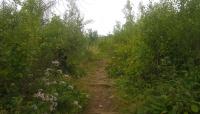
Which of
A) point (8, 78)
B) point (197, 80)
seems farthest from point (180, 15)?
point (8, 78)

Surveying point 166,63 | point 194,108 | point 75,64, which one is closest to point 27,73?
point 194,108

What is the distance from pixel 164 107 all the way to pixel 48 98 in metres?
2.46

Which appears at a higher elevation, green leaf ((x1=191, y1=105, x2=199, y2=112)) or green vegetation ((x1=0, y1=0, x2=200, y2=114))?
green vegetation ((x1=0, y1=0, x2=200, y2=114))

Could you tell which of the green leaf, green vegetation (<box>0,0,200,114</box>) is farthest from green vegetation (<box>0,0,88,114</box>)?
the green leaf

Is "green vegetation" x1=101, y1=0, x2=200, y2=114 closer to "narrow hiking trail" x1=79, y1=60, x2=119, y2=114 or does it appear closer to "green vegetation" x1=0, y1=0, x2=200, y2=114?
"green vegetation" x1=0, y1=0, x2=200, y2=114

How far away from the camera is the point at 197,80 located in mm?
8859

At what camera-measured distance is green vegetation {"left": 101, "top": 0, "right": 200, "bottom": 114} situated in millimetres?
8281

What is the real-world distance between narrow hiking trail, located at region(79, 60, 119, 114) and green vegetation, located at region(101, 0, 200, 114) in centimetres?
41

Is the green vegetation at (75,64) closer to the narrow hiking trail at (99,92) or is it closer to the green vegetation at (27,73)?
the green vegetation at (27,73)

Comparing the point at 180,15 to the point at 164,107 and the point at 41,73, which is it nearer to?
the point at 164,107

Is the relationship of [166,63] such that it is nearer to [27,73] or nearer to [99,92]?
[99,92]

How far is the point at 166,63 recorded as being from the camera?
10383mm

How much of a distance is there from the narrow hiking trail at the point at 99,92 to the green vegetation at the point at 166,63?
414 mm

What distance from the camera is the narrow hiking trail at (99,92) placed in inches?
389
